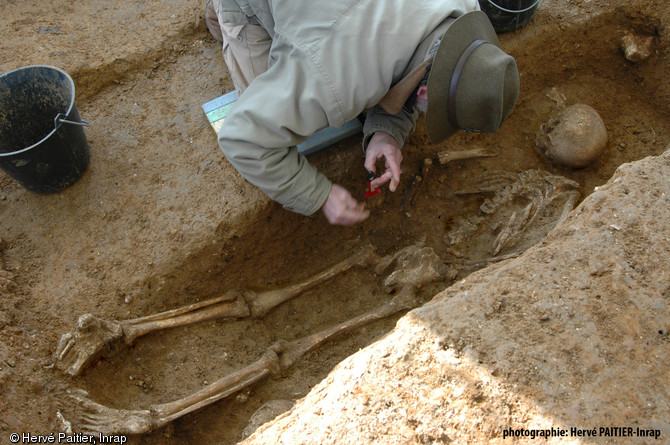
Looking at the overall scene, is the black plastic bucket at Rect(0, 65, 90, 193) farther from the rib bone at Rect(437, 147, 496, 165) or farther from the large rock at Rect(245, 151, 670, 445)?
the rib bone at Rect(437, 147, 496, 165)

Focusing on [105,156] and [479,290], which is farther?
[105,156]

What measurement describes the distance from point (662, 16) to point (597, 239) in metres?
2.87

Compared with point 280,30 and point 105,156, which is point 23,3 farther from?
point 280,30

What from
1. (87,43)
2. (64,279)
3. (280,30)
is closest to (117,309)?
(64,279)

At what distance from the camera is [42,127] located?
3023 millimetres

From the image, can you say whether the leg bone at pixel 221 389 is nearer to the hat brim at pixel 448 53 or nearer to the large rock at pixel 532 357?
the large rock at pixel 532 357

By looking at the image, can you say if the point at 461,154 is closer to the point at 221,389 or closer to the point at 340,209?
the point at 340,209

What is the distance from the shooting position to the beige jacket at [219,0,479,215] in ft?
6.91

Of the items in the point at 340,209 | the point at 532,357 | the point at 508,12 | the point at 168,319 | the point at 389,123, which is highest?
the point at 508,12

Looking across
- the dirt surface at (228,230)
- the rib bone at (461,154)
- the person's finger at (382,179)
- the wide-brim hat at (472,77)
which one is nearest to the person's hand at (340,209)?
the person's finger at (382,179)

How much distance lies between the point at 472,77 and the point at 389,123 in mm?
756

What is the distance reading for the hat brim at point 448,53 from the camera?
82.8 inches

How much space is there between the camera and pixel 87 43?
362cm

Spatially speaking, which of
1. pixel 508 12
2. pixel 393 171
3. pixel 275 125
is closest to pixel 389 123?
pixel 393 171
